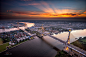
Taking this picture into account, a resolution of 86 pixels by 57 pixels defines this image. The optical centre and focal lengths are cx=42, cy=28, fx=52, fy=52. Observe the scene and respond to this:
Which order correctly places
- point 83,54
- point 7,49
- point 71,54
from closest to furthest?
point 83,54
point 71,54
point 7,49

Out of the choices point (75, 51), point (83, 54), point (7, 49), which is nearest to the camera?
point (83, 54)

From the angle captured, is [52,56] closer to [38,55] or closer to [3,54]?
[38,55]

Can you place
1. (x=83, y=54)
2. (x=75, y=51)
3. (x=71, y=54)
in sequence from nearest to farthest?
(x=83, y=54) < (x=71, y=54) < (x=75, y=51)

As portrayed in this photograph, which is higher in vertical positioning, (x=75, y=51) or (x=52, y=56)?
(x=75, y=51)

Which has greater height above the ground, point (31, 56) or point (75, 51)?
point (75, 51)

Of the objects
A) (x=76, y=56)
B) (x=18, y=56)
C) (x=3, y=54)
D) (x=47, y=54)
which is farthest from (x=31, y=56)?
(x=76, y=56)

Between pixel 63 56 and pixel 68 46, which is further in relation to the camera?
pixel 68 46

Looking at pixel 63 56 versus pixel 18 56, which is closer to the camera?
pixel 63 56

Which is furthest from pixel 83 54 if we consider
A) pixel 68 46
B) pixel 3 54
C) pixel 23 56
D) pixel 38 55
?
pixel 3 54

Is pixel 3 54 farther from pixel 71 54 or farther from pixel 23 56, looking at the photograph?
pixel 71 54
